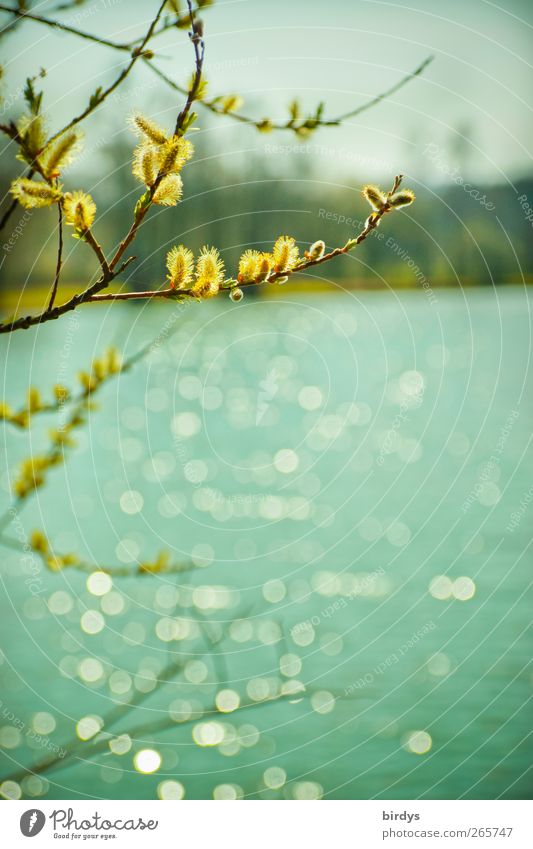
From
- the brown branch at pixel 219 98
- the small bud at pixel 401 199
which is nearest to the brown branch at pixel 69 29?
the brown branch at pixel 219 98

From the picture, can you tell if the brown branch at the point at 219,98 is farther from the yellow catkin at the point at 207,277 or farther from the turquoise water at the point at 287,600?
the turquoise water at the point at 287,600

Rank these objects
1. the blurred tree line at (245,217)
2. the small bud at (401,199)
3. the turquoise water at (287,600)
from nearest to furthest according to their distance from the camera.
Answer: the small bud at (401,199) < the blurred tree line at (245,217) < the turquoise water at (287,600)

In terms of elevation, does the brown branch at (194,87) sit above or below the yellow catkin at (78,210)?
above

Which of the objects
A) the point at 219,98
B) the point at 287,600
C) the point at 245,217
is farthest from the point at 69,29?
the point at 245,217

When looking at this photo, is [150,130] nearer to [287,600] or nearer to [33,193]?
[33,193]

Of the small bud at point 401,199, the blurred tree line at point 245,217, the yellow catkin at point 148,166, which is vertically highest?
the blurred tree line at point 245,217

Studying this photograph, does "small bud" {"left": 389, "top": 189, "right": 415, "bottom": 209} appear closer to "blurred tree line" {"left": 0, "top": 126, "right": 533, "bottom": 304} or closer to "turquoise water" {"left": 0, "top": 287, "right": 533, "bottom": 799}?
"blurred tree line" {"left": 0, "top": 126, "right": 533, "bottom": 304}

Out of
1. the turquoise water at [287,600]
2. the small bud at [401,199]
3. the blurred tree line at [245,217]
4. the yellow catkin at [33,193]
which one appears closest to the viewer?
the yellow catkin at [33,193]

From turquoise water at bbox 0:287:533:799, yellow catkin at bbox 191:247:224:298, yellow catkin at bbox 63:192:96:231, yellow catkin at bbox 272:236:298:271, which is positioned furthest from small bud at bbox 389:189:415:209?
turquoise water at bbox 0:287:533:799

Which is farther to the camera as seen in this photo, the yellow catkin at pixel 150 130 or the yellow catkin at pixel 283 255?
the yellow catkin at pixel 283 255
